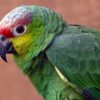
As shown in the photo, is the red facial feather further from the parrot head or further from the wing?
the wing

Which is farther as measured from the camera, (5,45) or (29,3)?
(29,3)

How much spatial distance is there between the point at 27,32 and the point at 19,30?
0.02m

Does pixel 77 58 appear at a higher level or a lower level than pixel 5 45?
lower

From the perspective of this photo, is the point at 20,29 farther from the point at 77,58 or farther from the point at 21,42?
the point at 77,58

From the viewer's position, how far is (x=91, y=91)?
4.22ft

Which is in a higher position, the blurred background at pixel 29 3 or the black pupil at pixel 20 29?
the black pupil at pixel 20 29

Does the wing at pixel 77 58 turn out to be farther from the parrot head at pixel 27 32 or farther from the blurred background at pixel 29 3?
the blurred background at pixel 29 3

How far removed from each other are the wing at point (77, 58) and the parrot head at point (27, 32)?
0.03 m

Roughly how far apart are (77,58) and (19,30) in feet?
0.57

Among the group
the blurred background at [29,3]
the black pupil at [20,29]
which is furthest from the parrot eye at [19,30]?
the blurred background at [29,3]

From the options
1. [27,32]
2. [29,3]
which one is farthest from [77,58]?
[29,3]

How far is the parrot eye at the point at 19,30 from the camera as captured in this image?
1306 mm

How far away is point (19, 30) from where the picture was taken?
4.29ft

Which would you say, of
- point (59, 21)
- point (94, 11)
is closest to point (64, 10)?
point (94, 11)
